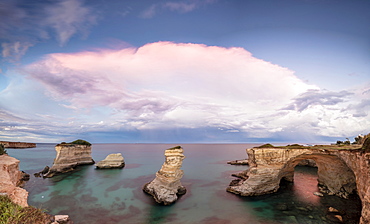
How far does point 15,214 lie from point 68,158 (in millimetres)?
48541

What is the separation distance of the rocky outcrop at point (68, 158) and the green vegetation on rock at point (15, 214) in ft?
127

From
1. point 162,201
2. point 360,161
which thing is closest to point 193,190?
point 162,201

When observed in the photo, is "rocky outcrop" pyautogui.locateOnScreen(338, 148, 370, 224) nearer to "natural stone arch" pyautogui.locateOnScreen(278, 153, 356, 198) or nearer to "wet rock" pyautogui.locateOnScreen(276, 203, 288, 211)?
"natural stone arch" pyautogui.locateOnScreen(278, 153, 356, 198)

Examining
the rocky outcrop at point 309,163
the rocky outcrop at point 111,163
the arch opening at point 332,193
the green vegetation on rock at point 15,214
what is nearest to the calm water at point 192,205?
the arch opening at point 332,193

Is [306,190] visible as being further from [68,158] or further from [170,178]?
[68,158]

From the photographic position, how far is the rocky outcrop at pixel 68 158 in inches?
1843

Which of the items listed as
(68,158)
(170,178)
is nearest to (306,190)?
(170,178)

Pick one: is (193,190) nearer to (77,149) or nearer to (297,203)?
(297,203)

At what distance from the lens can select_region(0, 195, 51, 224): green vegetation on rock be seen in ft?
32.7

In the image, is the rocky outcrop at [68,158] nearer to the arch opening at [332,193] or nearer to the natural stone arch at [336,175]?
the arch opening at [332,193]

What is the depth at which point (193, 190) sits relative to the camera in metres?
33.4

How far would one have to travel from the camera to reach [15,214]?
1034 cm

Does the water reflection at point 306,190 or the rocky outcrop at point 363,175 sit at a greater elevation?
the rocky outcrop at point 363,175

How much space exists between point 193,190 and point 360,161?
25269 millimetres
